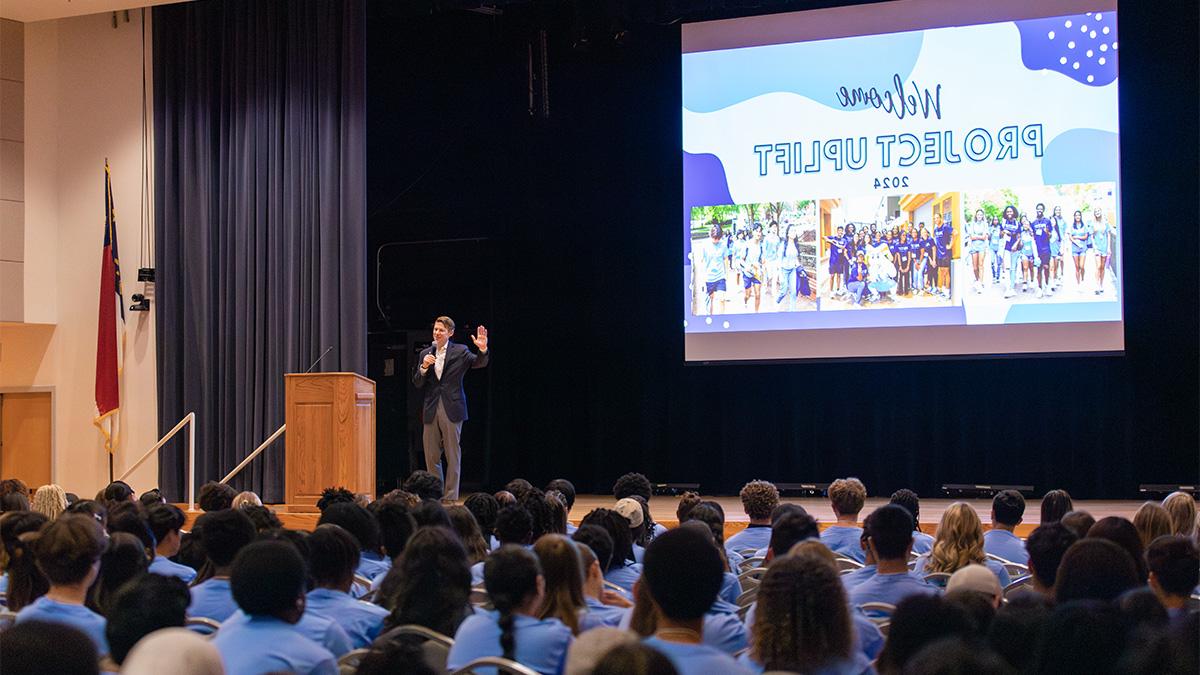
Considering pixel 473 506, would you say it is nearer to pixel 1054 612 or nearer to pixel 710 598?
pixel 710 598

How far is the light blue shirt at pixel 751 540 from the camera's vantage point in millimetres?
Answer: 5332

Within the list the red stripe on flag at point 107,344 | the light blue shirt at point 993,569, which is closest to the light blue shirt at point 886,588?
the light blue shirt at point 993,569

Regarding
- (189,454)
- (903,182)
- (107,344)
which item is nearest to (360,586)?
(903,182)

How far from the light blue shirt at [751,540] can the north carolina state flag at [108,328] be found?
23.4 feet

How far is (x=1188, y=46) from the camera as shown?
9273 mm

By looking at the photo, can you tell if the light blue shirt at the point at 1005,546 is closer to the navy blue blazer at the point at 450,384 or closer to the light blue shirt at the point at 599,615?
the light blue shirt at the point at 599,615

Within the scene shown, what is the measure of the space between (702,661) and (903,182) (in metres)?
7.50

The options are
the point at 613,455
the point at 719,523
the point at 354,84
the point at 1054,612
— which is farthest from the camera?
the point at 613,455

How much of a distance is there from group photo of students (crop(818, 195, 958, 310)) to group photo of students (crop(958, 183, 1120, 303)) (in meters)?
0.17

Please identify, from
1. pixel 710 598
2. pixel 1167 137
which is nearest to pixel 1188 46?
pixel 1167 137

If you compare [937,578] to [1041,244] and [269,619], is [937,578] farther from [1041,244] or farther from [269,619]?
[1041,244]

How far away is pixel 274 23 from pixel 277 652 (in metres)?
8.85

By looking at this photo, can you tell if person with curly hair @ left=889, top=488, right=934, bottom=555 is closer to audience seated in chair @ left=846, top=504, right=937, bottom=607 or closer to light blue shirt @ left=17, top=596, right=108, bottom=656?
audience seated in chair @ left=846, top=504, right=937, bottom=607

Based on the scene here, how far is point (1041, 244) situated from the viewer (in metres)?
8.91
